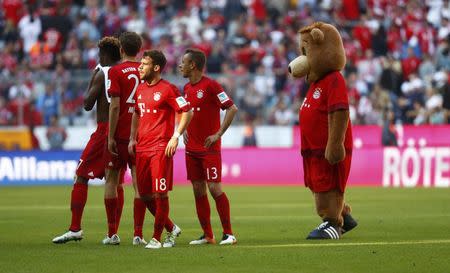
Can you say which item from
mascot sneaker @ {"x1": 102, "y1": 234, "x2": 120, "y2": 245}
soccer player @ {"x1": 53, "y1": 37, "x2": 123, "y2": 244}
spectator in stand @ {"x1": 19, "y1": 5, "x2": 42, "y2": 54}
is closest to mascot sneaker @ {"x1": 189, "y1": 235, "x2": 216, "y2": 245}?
mascot sneaker @ {"x1": 102, "y1": 234, "x2": 120, "y2": 245}

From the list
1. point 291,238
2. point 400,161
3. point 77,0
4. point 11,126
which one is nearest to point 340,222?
point 291,238

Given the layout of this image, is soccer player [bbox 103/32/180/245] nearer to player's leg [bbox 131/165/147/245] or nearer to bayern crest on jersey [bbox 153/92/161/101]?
player's leg [bbox 131/165/147/245]

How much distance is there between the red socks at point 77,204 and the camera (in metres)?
13.4

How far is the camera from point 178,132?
40.6 ft

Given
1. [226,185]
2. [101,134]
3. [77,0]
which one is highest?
[77,0]

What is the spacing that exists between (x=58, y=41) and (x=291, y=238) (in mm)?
20885

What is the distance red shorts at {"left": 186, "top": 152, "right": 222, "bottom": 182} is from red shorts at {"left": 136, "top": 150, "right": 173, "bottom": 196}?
2.49ft

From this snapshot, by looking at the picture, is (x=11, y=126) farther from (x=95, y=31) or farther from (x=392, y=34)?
(x=392, y=34)

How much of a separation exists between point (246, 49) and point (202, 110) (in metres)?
20.5

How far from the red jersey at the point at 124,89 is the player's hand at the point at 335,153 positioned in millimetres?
2168

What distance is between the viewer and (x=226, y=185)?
28.5 m

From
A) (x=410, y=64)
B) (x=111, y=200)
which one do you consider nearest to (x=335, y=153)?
(x=111, y=200)

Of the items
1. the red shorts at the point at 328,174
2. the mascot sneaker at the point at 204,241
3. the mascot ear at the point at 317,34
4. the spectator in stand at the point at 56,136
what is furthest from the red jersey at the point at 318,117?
the spectator in stand at the point at 56,136

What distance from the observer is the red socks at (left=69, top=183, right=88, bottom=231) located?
13.4m
